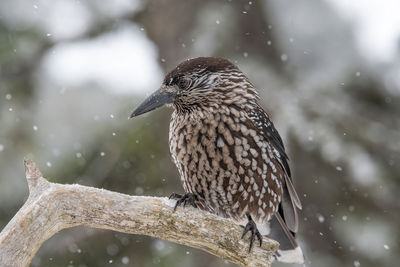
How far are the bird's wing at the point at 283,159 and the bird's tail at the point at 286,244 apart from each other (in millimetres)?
106

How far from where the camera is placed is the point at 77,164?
4840mm

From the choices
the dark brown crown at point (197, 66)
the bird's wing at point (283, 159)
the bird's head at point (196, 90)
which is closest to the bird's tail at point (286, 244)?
the bird's wing at point (283, 159)

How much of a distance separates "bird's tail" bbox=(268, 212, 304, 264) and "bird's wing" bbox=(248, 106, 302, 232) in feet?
0.35

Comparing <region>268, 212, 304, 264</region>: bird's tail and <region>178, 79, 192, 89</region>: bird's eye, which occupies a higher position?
<region>178, 79, 192, 89</region>: bird's eye

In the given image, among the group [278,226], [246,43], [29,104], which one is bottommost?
[278,226]

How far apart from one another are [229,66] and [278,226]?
1298 mm

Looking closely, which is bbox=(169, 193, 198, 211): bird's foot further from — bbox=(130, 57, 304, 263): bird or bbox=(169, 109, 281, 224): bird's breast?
bbox=(169, 109, 281, 224): bird's breast

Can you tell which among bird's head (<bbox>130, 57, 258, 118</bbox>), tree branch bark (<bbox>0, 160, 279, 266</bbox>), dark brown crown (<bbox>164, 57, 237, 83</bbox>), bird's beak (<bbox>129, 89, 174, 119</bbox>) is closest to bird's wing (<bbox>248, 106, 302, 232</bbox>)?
bird's head (<bbox>130, 57, 258, 118</bbox>)

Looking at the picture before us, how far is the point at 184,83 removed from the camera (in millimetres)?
4031

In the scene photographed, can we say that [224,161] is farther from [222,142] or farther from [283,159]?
[283,159]

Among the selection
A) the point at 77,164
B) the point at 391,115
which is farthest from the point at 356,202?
the point at 77,164

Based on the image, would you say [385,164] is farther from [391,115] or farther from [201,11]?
[201,11]

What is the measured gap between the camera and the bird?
152 inches

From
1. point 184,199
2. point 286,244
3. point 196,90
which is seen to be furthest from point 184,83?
point 286,244
